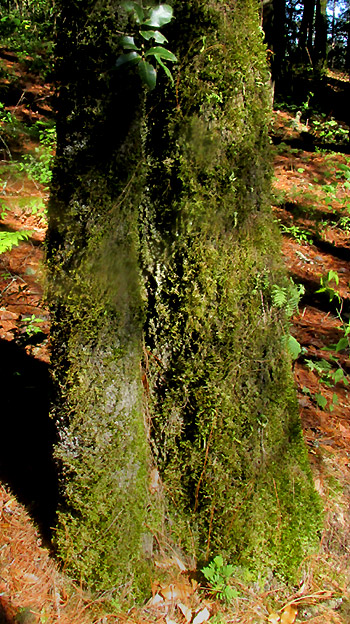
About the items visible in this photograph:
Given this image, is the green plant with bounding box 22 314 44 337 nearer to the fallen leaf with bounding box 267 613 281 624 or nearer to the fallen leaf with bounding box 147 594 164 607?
the fallen leaf with bounding box 147 594 164 607

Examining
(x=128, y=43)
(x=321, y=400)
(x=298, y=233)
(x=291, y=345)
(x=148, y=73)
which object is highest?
(x=128, y=43)

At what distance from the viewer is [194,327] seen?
7.82ft

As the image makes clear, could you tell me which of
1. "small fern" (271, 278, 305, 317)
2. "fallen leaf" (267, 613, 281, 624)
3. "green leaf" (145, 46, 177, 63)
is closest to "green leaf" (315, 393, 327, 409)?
"small fern" (271, 278, 305, 317)

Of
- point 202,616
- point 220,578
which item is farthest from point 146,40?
point 202,616

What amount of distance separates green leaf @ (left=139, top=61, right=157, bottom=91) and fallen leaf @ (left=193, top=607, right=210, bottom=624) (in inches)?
101

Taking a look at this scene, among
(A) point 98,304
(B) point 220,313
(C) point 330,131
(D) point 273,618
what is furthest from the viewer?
(C) point 330,131

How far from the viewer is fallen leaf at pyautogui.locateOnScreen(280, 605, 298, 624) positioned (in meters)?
2.53

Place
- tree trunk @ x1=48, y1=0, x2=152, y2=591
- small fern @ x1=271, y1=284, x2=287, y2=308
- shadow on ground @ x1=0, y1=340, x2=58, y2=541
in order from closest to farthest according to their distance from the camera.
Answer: tree trunk @ x1=48, y1=0, x2=152, y2=591, small fern @ x1=271, y1=284, x2=287, y2=308, shadow on ground @ x1=0, y1=340, x2=58, y2=541

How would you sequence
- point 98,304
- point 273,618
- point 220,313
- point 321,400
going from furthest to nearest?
point 321,400
point 273,618
point 220,313
point 98,304

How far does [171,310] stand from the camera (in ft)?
7.88

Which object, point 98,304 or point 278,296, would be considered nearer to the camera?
point 98,304

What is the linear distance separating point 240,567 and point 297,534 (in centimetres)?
39

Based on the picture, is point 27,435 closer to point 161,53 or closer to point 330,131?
point 161,53

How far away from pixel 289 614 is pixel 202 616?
0.48 m
